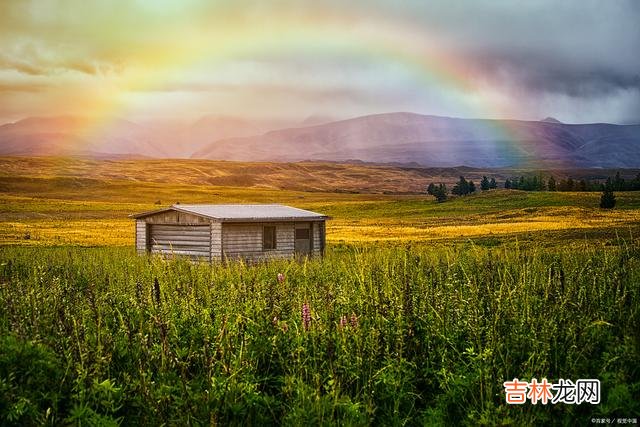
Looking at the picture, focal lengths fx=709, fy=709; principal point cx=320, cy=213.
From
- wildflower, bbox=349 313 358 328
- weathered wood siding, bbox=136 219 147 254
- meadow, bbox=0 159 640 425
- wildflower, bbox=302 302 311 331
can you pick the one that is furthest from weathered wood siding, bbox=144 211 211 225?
wildflower, bbox=349 313 358 328

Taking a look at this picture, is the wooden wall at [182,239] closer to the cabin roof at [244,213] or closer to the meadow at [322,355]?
the cabin roof at [244,213]

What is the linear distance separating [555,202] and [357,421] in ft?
233

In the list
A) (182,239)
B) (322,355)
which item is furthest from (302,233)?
(322,355)

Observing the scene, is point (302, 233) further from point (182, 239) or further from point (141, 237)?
point (141, 237)

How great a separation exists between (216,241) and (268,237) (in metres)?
2.83

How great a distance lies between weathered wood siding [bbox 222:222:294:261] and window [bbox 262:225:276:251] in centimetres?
15

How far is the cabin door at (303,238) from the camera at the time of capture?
33281mm

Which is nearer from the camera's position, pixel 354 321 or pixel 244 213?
pixel 354 321

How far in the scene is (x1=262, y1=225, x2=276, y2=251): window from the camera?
31.8 m

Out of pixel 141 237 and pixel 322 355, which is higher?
pixel 322 355

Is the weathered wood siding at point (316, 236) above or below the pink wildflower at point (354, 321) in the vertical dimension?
below

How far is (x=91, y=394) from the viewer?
763cm

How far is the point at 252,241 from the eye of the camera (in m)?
31.3

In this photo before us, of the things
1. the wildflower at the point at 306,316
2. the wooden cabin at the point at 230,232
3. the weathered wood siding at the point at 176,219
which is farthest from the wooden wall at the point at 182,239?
the wildflower at the point at 306,316
